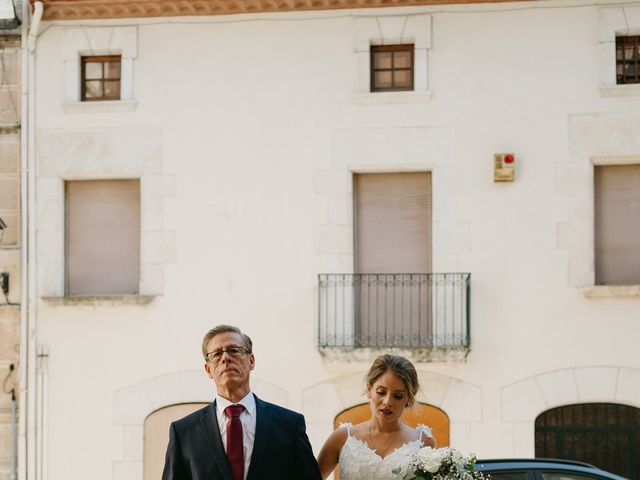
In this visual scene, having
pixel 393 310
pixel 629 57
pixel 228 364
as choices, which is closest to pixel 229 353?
pixel 228 364

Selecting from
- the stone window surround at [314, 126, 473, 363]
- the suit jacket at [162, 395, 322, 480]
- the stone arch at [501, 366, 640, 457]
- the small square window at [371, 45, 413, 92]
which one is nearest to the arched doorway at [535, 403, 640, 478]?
the stone arch at [501, 366, 640, 457]

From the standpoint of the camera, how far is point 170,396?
45.8ft

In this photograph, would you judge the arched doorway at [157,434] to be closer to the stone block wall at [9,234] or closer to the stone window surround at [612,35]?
the stone block wall at [9,234]

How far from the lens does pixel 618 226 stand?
13.5 m

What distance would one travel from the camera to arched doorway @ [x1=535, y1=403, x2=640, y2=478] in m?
13.2

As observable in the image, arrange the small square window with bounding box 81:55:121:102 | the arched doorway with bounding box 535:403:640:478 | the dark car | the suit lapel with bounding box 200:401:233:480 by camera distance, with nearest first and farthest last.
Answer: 1. the suit lapel with bounding box 200:401:233:480
2. the dark car
3. the arched doorway with bounding box 535:403:640:478
4. the small square window with bounding box 81:55:121:102

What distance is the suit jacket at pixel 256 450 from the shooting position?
5312 millimetres

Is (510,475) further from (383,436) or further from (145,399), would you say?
(145,399)

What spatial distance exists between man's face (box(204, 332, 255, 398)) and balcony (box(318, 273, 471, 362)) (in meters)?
8.02

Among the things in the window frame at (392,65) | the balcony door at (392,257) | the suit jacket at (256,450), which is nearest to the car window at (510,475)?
the suit jacket at (256,450)

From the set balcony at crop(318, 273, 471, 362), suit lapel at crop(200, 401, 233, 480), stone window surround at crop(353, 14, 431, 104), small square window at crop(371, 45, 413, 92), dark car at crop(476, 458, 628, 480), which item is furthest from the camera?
small square window at crop(371, 45, 413, 92)

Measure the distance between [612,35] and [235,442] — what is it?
9.42m

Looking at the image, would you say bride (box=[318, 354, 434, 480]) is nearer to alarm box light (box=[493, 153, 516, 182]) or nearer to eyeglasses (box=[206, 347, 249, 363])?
eyeglasses (box=[206, 347, 249, 363])

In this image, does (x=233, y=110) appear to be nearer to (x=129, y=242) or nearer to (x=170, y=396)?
(x=129, y=242)
